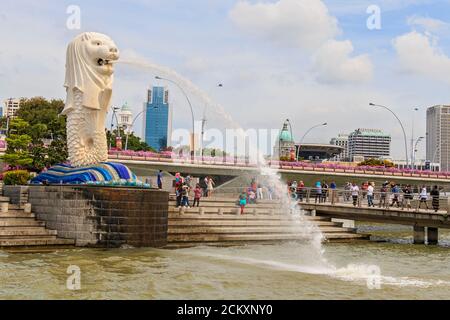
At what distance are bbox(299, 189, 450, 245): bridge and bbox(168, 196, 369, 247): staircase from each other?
3.08 feet

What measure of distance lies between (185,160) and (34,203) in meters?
35.4

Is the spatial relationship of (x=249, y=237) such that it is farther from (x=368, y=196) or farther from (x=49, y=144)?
(x=49, y=144)

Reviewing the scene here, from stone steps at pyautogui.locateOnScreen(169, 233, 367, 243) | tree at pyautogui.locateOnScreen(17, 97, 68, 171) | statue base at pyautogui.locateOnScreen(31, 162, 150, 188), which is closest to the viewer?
statue base at pyautogui.locateOnScreen(31, 162, 150, 188)

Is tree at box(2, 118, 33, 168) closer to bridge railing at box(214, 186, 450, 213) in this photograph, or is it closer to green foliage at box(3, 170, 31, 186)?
green foliage at box(3, 170, 31, 186)

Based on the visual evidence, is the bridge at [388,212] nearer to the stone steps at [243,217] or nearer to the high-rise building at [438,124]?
the stone steps at [243,217]

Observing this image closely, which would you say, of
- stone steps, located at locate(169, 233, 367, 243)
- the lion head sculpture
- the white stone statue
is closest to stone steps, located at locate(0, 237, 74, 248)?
the white stone statue

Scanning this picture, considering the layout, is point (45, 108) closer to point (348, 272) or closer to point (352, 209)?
point (352, 209)

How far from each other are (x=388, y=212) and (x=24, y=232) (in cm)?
1891

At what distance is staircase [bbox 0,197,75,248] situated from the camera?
66.5 feet

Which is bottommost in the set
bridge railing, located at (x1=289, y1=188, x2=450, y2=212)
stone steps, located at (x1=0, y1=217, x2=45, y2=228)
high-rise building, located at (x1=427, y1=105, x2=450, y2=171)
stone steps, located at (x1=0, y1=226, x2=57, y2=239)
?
stone steps, located at (x1=0, y1=226, x2=57, y2=239)

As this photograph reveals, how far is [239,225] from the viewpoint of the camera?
93.1 ft

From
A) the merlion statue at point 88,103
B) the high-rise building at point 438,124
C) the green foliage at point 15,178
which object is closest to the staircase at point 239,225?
the merlion statue at point 88,103

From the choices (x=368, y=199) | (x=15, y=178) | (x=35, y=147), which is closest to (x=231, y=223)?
(x=368, y=199)
